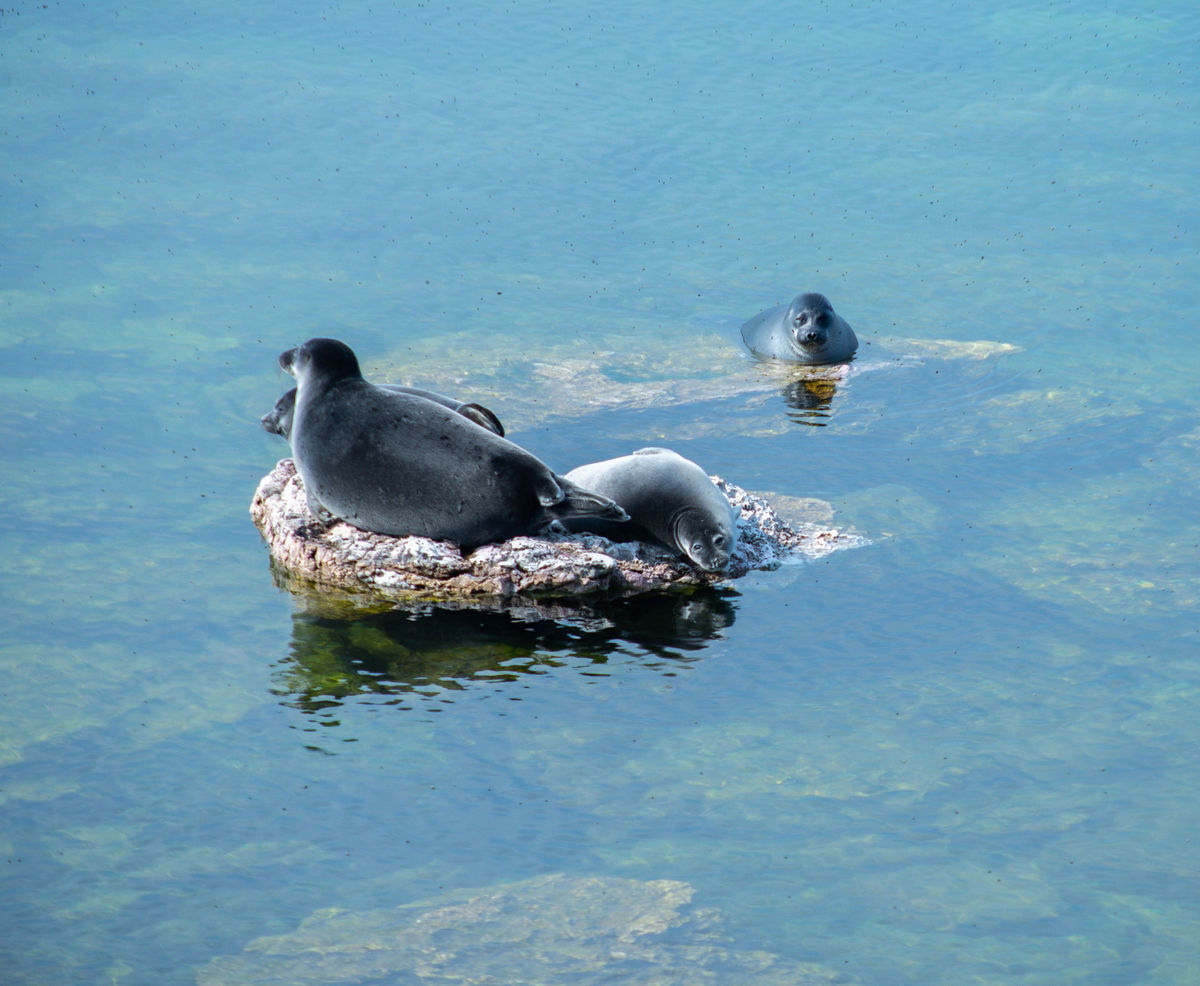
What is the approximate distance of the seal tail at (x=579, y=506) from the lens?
7.27 metres

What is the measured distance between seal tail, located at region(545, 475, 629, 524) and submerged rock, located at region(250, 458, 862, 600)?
5.7 inches

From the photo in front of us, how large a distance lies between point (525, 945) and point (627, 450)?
4394 millimetres

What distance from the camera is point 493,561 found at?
7191 mm

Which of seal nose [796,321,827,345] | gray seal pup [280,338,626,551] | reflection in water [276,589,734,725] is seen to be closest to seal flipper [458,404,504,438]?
gray seal pup [280,338,626,551]

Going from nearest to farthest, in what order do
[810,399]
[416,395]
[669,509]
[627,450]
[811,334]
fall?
[669,509], [416,395], [627,450], [810,399], [811,334]

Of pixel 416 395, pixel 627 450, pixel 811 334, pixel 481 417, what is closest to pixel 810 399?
pixel 811 334

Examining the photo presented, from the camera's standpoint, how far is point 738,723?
21.0ft

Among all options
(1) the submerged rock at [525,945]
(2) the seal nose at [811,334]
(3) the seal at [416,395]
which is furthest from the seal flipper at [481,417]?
(2) the seal nose at [811,334]

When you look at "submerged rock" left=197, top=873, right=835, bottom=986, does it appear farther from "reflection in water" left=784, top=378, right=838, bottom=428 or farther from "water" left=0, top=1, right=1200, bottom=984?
"reflection in water" left=784, top=378, right=838, bottom=428

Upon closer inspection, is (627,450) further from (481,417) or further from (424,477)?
(424,477)

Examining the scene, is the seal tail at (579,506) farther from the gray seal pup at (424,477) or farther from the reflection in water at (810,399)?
the reflection in water at (810,399)

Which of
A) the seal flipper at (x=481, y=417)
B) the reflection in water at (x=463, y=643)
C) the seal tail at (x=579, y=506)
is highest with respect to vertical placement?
the seal flipper at (x=481, y=417)

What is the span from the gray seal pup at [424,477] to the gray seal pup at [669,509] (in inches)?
6.6

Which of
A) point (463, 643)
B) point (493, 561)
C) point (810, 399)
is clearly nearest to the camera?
point (463, 643)
